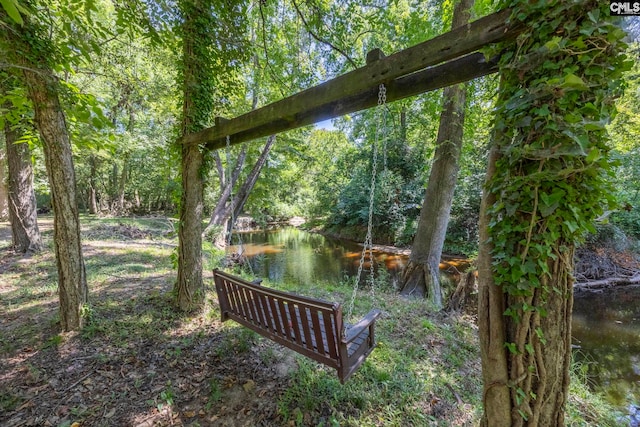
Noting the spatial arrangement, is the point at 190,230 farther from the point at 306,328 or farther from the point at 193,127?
the point at 306,328

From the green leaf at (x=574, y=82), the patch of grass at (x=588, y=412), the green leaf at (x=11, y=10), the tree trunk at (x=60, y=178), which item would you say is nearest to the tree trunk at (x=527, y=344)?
the green leaf at (x=574, y=82)

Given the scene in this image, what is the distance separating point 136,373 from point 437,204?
486cm

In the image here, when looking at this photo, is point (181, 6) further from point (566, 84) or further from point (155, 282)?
point (155, 282)

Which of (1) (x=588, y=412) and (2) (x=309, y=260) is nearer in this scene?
(1) (x=588, y=412)

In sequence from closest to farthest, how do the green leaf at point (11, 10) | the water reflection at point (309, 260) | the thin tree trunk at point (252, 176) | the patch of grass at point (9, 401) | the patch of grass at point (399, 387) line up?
the green leaf at point (11, 10)
the patch of grass at point (9, 401)
the patch of grass at point (399, 387)
the water reflection at point (309, 260)
the thin tree trunk at point (252, 176)

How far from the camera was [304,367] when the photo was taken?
2.50 m

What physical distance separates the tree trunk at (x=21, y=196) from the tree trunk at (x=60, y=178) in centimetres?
388

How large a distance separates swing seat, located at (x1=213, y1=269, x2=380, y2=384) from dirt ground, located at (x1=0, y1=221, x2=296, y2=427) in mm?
498

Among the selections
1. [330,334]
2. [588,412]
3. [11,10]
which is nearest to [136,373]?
[330,334]

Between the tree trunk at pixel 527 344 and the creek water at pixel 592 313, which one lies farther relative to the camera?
the creek water at pixel 592 313

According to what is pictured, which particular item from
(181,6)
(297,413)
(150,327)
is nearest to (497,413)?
(297,413)

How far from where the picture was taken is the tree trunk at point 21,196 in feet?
16.4

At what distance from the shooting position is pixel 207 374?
2.41 m

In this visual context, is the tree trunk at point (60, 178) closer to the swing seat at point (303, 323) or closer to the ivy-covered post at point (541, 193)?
the swing seat at point (303, 323)
